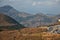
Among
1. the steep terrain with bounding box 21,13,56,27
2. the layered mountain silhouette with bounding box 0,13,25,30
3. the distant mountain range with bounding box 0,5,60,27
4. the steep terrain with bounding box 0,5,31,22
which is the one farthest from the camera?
the steep terrain with bounding box 0,5,31,22

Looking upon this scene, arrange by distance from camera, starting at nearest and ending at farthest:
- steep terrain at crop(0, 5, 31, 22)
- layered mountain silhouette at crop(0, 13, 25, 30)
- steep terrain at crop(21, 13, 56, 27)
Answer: layered mountain silhouette at crop(0, 13, 25, 30)
steep terrain at crop(21, 13, 56, 27)
steep terrain at crop(0, 5, 31, 22)

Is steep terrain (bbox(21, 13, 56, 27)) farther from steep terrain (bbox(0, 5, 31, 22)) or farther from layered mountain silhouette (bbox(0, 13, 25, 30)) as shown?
layered mountain silhouette (bbox(0, 13, 25, 30))

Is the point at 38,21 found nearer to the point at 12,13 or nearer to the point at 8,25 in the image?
the point at 12,13

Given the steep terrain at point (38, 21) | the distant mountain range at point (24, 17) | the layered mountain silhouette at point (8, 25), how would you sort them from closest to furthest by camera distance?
the layered mountain silhouette at point (8, 25), the steep terrain at point (38, 21), the distant mountain range at point (24, 17)

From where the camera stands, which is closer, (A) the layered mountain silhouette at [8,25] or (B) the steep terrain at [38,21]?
(A) the layered mountain silhouette at [8,25]

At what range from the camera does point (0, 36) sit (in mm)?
32125

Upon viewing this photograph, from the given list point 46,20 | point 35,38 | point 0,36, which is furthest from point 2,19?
point 46,20

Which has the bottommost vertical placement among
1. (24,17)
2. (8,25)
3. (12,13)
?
(24,17)

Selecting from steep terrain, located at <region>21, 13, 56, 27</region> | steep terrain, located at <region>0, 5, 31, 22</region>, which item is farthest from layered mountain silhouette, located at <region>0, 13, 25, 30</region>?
steep terrain, located at <region>0, 5, 31, 22</region>

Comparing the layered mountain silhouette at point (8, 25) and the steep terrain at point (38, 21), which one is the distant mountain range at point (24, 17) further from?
the layered mountain silhouette at point (8, 25)

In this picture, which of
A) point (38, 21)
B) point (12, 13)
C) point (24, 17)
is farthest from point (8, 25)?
point (24, 17)

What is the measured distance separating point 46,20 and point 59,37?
149 metres

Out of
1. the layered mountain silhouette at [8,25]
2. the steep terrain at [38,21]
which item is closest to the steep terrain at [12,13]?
the steep terrain at [38,21]

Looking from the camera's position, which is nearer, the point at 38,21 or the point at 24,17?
the point at 38,21
